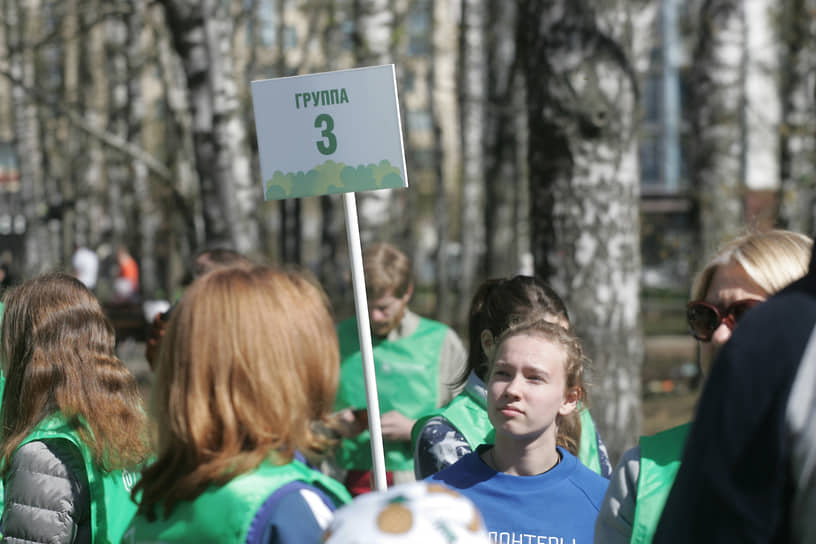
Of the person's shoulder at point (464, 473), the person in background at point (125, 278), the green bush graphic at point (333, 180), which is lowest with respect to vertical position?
the person in background at point (125, 278)

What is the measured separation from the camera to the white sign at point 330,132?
3.79 m

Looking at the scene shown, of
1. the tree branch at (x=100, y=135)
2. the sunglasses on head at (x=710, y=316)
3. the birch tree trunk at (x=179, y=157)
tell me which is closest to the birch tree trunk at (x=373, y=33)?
the birch tree trunk at (x=179, y=157)

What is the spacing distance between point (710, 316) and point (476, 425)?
108cm

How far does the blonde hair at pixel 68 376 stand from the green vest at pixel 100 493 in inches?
1.0

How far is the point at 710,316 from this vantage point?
288cm

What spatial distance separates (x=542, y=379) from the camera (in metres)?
3.17

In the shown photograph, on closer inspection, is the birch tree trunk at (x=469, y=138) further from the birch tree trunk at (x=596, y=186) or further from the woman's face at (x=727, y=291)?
the woman's face at (x=727, y=291)

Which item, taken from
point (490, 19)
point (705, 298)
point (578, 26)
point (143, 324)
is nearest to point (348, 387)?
point (578, 26)

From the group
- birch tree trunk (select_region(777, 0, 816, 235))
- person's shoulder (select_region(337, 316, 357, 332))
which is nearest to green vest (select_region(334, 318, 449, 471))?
person's shoulder (select_region(337, 316, 357, 332))

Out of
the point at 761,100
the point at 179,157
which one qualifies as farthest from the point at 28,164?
the point at 761,100

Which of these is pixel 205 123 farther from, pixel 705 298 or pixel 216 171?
pixel 705 298

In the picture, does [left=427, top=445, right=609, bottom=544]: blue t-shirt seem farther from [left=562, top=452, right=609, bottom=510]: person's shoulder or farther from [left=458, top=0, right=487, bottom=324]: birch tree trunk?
[left=458, top=0, right=487, bottom=324]: birch tree trunk

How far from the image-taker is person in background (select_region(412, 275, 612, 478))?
3.64 meters

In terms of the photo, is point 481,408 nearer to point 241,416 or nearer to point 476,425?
point 476,425
